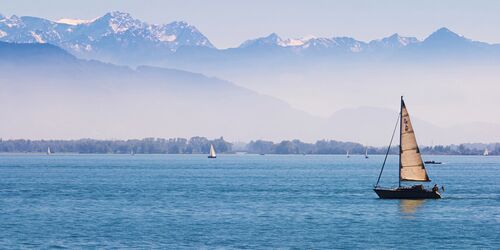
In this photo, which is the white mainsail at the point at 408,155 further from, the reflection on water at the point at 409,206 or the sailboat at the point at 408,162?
the reflection on water at the point at 409,206

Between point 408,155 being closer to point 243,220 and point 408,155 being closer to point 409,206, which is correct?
point 409,206

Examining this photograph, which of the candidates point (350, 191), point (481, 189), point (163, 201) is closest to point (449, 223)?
point (163, 201)

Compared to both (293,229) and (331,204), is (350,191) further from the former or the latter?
(293,229)

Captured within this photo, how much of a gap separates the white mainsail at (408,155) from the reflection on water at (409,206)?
281 centimetres

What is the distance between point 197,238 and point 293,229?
10467 mm

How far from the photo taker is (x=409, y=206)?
110 m

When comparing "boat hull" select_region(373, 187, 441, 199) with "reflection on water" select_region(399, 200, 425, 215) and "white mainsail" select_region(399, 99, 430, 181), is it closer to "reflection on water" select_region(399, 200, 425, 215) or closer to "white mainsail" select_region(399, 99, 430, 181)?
"reflection on water" select_region(399, 200, 425, 215)

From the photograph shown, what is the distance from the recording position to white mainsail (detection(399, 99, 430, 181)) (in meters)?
115

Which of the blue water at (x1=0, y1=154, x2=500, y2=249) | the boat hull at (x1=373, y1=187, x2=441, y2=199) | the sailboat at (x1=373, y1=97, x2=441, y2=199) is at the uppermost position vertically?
the sailboat at (x1=373, y1=97, x2=441, y2=199)

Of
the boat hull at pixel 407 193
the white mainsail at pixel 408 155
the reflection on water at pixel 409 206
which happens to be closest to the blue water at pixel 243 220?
the reflection on water at pixel 409 206

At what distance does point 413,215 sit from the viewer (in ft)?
331

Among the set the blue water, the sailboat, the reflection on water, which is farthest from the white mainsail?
the blue water

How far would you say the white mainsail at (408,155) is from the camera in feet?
378

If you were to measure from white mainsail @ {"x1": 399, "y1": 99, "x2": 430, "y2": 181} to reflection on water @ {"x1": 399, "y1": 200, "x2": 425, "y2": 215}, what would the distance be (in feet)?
9.23
